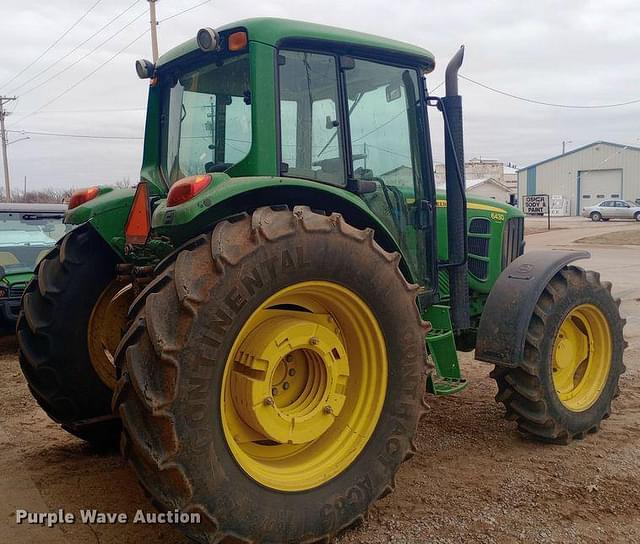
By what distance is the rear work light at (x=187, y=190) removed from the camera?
111 inches

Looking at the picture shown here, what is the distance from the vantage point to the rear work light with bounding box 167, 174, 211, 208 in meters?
2.82

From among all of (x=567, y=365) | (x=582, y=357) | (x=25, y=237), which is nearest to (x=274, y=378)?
(x=567, y=365)

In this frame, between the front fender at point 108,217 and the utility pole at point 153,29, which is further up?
the utility pole at point 153,29

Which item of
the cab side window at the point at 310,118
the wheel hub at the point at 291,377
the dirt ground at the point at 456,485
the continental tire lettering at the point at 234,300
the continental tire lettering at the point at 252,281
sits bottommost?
the dirt ground at the point at 456,485

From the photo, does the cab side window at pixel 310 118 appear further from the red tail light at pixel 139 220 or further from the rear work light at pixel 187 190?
the red tail light at pixel 139 220

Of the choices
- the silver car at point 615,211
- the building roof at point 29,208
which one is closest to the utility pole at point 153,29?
the building roof at point 29,208

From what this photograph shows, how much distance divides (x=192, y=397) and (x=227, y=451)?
325mm

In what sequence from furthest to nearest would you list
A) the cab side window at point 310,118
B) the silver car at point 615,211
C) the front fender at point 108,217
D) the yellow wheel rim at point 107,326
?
1. the silver car at point 615,211
2. the yellow wheel rim at point 107,326
3. the front fender at point 108,217
4. the cab side window at point 310,118

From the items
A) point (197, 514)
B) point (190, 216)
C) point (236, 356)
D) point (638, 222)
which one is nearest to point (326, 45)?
point (190, 216)

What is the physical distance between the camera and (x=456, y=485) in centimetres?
371

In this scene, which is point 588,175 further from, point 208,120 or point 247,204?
point 247,204

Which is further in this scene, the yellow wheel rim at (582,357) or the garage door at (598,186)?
the garage door at (598,186)

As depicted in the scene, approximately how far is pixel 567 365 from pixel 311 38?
2881mm

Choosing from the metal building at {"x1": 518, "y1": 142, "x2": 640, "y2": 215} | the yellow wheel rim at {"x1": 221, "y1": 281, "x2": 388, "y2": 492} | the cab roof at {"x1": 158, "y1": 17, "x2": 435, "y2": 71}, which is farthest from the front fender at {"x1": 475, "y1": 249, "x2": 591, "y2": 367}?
the metal building at {"x1": 518, "y1": 142, "x2": 640, "y2": 215}
